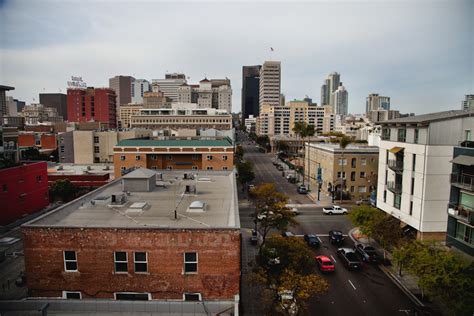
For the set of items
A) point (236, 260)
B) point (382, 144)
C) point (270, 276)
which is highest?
point (382, 144)

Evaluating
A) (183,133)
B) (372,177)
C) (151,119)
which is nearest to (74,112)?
(151,119)

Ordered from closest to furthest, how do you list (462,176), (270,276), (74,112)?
(270,276) < (462,176) < (74,112)

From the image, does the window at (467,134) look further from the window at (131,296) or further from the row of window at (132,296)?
the window at (131,296)

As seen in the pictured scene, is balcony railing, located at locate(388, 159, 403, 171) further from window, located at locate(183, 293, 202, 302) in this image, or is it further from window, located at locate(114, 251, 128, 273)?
window, located at locate(114, 251, 128, 273)

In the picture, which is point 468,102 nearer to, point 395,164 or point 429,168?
point 429,168

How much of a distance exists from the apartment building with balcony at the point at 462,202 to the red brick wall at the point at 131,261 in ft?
69.9

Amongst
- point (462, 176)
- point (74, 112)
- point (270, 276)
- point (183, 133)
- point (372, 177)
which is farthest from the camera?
point (74, 112)

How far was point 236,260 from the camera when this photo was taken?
16250 mm

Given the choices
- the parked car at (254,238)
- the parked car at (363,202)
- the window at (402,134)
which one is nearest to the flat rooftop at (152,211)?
the parked car at (254,238)

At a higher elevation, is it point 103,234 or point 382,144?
point 382,144

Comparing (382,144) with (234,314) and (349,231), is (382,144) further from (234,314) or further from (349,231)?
(234,314)

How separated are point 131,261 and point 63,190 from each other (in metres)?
38.2

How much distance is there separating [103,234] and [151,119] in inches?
4411

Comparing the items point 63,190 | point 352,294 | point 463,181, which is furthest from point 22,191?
point 463,181
